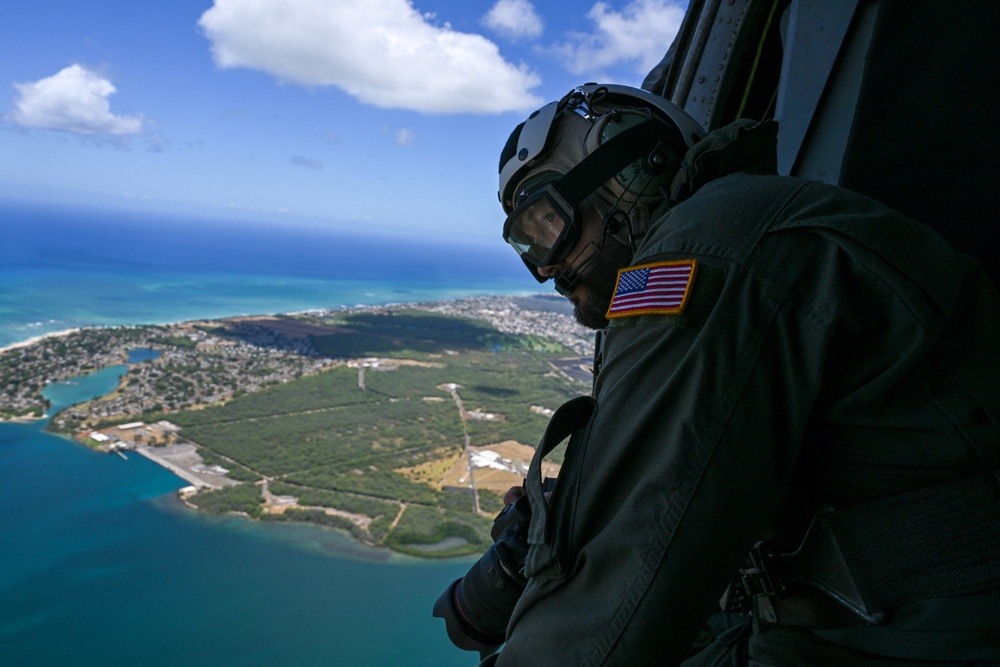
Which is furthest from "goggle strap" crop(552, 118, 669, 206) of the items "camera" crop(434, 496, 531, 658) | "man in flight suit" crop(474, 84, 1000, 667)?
"camera" crop(434, 496, 531, 658)

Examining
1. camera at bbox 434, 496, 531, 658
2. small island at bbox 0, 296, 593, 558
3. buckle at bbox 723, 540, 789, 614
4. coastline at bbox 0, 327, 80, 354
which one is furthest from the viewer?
coastline at bbox 0, 327, 80, 354

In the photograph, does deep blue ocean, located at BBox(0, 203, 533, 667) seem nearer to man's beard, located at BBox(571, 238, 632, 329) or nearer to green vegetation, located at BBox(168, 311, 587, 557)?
green vegetation, located at BBox(168, 311, 587, 557)

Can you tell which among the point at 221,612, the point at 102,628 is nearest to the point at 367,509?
the point at 221,612

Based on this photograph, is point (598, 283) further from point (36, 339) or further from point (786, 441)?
point (36, 339)

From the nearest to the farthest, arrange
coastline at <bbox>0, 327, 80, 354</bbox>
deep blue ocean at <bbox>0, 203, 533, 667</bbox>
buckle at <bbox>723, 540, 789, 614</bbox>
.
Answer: buckle at <bbox>723, 540, 789, 614</bbox> < deep blue ocean at <bbox>0, 203, 533, 667</bbox> < coastline at <bbox>0, 327, 80, 354</bbox>

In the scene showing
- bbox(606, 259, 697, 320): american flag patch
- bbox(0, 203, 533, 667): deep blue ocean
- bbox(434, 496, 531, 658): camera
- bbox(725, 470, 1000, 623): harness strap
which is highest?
bbox(606, 259, 697, 320): american flag patch

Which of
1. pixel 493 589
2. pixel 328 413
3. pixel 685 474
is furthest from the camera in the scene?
pixel 328 413

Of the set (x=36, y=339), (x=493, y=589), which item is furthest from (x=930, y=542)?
(x=36, y=339)

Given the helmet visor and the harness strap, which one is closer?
the harness strap
